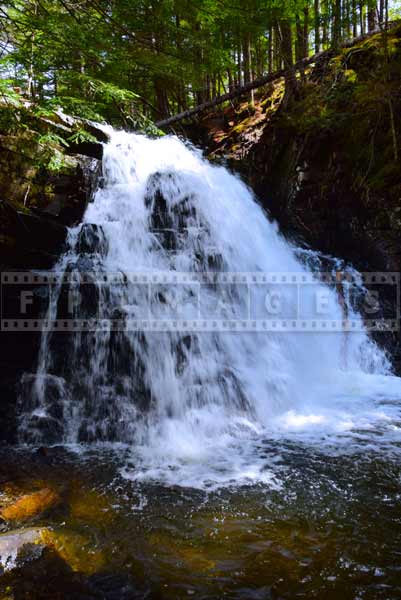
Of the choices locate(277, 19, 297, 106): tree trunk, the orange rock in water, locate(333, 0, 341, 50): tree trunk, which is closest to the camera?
the orange rock in water

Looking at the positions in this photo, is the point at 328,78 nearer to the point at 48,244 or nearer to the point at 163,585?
the point at 48,244

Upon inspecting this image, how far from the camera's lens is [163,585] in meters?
2.41

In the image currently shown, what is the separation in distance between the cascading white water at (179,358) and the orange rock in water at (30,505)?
829 mm

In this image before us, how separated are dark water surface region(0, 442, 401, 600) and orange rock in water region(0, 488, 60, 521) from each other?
0.08 m

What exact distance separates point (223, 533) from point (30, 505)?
5.29 feet

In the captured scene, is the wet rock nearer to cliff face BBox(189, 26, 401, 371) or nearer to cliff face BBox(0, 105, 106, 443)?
cliff face BBox(0, 105, 106, 443)

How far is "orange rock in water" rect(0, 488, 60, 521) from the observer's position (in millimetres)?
3104

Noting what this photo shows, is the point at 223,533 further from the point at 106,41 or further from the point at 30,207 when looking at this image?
the point at 30,207

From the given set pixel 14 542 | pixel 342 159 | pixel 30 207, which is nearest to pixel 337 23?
pixel 342 159

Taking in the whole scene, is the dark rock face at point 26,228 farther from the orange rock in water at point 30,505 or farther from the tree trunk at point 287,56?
the tree trunk at point 287,56

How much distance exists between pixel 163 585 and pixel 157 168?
9.26m

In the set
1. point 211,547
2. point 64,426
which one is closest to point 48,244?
point 64,426

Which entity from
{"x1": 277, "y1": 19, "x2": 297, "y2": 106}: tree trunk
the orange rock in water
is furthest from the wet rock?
{"x1": 277, "y1": 19, "x2": 297, "y2": 106}: tree trunk

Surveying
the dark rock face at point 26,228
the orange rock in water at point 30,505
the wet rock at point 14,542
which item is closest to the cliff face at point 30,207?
the dark rock face at point 26,228
